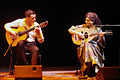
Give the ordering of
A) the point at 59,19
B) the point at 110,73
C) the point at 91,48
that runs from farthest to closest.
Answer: the point at 59,19 → the point at 91,48 → the point at 110,73

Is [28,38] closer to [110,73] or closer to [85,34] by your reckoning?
[85,34]

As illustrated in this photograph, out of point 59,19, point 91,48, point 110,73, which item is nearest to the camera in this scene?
point 110,73

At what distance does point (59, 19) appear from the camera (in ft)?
19.6

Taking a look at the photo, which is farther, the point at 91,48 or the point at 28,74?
the point at 91,48

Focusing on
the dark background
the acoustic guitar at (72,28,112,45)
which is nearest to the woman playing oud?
the acoustic guitar at (72,28,112,45)

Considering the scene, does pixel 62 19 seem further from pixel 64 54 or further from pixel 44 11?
pixel 64 54

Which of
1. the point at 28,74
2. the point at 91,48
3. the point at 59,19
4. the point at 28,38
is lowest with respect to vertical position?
the point at 28,74

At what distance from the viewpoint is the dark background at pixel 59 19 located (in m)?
5.78

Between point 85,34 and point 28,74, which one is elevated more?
point 85,34

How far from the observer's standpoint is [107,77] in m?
3.18

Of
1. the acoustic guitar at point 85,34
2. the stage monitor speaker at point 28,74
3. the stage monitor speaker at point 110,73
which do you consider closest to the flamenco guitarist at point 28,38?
the acoustic guitar at point 85,34

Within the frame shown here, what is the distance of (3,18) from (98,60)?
282cm

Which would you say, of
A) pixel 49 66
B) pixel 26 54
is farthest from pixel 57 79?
pixel 49 66

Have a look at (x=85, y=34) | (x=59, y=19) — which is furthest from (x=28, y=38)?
(x=59, y=19)
